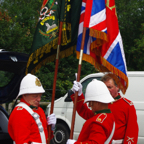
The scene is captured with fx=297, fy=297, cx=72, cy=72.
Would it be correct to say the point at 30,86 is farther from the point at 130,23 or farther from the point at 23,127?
the point at 130,23

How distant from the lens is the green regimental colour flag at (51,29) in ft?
12.5

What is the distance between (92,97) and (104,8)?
149 cm

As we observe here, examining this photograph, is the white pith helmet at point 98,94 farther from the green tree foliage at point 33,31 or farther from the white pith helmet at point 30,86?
the green tree foliage at point 33,31

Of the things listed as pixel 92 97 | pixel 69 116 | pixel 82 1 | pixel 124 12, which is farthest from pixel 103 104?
pixel 124 12

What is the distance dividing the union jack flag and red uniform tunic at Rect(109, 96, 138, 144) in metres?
0.31

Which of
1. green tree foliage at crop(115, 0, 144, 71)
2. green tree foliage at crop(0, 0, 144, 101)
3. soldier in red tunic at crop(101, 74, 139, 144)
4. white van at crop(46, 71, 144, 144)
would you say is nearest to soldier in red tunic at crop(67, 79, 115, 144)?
soldier in red tunic at crop(101, 74, 139, 144)

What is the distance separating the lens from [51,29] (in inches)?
152

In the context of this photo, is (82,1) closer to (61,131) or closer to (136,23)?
(61,131)

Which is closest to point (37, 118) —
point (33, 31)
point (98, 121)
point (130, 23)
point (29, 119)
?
point (29, 119)

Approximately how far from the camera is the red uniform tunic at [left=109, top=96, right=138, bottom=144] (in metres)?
3.60

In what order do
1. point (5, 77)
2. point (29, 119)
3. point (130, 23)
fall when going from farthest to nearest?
1. point (130, 23)
2. point (5, 77)
3. point (29, 119)

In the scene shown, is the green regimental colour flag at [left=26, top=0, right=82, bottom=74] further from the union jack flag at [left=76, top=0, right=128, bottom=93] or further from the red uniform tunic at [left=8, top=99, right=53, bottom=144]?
the red uniform tunic at [left=8, top=99, right=53, bottom=144]

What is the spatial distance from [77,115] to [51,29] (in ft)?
13.1

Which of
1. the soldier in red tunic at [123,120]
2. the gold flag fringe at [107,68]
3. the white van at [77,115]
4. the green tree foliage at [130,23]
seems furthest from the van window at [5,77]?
the green tree foliage at [130,23]
